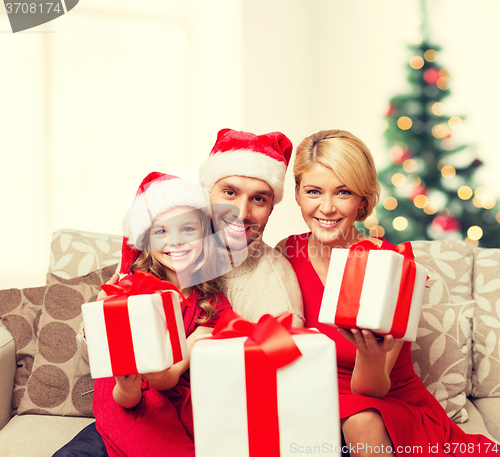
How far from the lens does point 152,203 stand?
1.19 meters

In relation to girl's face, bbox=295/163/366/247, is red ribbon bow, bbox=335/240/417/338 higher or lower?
lower

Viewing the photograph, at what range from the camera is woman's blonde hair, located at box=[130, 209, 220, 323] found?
3.95 feet

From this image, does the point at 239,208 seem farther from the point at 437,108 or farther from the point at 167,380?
the point at 437,108

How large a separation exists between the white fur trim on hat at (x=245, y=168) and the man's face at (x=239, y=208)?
0.02 metres

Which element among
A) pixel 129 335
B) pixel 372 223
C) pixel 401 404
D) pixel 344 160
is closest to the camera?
pixel 129 335

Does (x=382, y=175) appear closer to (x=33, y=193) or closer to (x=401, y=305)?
(x=401, y=305)

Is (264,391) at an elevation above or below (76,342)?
above

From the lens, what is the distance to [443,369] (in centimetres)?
150

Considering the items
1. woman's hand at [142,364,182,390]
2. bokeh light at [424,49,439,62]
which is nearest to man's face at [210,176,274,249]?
woman's hand at [142,364,182,390]

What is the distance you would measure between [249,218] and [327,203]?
0.24 m

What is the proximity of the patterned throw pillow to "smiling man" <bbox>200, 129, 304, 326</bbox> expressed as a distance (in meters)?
0.82

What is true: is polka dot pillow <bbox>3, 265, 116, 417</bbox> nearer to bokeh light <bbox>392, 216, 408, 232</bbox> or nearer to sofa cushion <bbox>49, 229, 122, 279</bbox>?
sofa cushion <bbox>49, 229, 122, 279</bbox>

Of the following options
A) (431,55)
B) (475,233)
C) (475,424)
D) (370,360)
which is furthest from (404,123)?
(370,360)

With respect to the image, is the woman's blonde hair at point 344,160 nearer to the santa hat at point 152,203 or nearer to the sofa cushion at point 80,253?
the santa hat at point 152,203
